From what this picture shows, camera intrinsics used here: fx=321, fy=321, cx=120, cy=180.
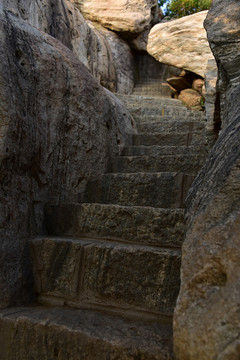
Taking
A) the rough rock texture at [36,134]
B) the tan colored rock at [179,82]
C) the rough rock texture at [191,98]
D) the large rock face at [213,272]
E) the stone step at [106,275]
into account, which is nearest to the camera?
the large rock face at [213,272]

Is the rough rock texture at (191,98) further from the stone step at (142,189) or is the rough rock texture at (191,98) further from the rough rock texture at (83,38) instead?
the stone step at (142,189)

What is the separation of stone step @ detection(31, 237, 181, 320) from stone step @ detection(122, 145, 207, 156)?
5.31ft

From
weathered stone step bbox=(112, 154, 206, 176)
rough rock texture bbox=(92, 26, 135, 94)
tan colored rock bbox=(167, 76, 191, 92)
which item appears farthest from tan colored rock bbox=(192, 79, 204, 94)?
weathered stone step bbox=(112, 154, 206, 176)

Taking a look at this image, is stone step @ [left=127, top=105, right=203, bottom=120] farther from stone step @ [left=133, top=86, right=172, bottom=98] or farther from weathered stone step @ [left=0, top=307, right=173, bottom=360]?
stone step @ [left=133, top=86, right=172, bottom=98]

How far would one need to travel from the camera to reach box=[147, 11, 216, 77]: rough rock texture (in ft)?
22.0

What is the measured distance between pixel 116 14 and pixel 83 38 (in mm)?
2464

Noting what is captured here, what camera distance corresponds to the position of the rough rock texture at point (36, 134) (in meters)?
1.89

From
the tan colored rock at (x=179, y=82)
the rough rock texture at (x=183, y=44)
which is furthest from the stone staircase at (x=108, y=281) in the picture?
the tan colored rock at (x=179, y=82)

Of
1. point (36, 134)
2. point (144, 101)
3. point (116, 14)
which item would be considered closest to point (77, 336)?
point (36, 134)

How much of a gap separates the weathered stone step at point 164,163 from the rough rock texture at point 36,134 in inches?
9.5

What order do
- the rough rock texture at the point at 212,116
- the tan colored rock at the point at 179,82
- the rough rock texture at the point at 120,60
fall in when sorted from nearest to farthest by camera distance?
the rough rock texture at the point at 212,116 → the tan colored rock at the point at 179,82 → the rough rock texture at the point at 120,60

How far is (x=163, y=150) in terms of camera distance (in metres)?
3.46

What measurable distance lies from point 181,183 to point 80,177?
0.87m

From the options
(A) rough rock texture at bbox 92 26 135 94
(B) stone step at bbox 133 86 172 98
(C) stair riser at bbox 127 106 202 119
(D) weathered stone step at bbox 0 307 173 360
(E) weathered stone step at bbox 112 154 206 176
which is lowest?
(D) weathered stone step at bbox 0 307 173 360
